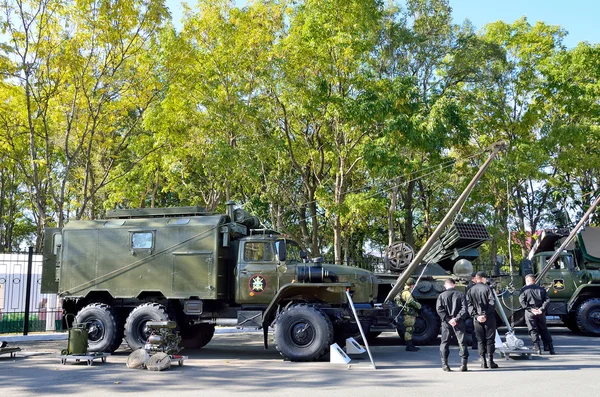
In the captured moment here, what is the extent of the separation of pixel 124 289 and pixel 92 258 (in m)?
1.04

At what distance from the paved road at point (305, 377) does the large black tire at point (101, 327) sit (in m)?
0.36

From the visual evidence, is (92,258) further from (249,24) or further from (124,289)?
(249,24)

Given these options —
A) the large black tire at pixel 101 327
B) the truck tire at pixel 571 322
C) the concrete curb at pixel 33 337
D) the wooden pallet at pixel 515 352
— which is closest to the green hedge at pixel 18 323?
the concrete curb at pixel 33 337

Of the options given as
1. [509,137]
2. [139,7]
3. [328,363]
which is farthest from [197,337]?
[509,137]

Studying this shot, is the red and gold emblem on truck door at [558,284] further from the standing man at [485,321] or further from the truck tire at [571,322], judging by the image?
the standing man at [485,321]

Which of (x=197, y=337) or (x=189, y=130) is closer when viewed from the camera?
(x=197, y=337)

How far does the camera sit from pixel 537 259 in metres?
18.2

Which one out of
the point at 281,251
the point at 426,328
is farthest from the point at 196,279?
the point at 426,328

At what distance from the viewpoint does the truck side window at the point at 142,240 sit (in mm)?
12766

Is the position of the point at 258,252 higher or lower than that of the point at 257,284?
higher

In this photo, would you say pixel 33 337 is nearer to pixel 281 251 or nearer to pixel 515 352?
pixel 281 251

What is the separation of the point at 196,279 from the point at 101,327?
2364 millimetres

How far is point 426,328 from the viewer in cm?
1461

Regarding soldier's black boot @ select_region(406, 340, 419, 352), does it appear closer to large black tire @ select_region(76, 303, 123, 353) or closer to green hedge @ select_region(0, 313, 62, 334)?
large black tire @ select_region(76, 303, 123, 353)
